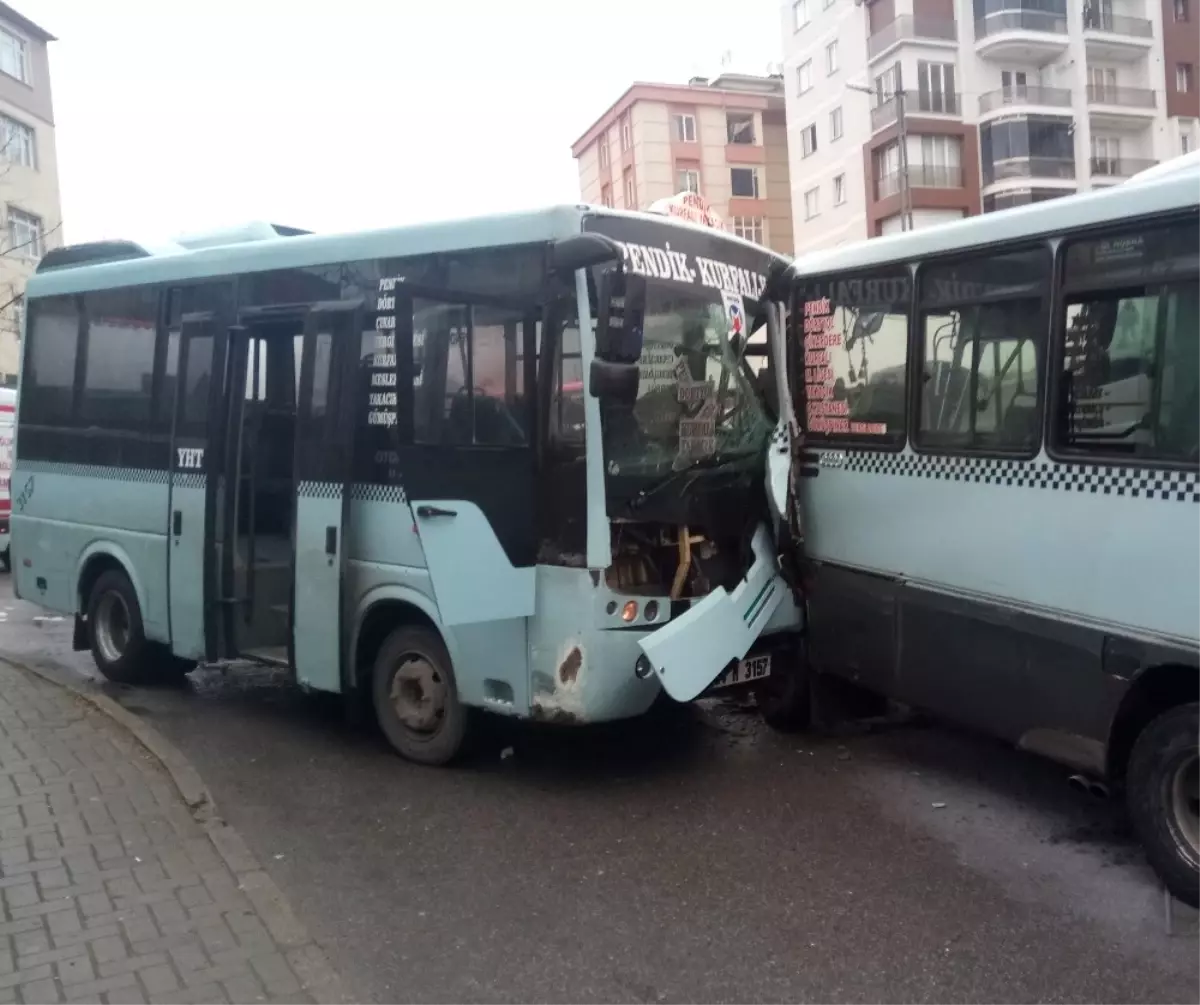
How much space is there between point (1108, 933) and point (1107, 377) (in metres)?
2.33

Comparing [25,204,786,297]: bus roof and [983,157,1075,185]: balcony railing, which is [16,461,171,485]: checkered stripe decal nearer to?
[25,204,786,297]: bus roof

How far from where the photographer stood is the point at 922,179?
46.0 metres

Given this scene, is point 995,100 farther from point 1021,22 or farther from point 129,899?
point 129,899

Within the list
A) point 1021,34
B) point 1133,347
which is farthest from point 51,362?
point 1021,34

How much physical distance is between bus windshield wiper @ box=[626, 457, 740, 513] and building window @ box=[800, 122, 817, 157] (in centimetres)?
4810

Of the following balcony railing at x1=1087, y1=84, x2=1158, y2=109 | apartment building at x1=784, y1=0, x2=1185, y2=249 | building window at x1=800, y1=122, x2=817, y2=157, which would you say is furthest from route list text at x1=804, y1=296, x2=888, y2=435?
balcony railing at x1=1087, y1=84, x2=1158, y2=109

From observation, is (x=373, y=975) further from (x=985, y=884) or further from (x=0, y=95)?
(x=0, y=95)

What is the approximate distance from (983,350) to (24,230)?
40.4 m

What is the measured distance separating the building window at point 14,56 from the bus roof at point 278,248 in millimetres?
37217

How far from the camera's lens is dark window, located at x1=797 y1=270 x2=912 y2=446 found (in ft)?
20.8

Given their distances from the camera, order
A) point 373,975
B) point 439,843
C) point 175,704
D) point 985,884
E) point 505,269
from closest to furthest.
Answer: point 373,975 → point 985,884 → point 439,843 → point 505,269 → point 175,704

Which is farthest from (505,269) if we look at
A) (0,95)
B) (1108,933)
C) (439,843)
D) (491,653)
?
(0,95)

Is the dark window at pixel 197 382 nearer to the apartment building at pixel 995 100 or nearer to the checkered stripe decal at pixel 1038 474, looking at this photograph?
the checkered stripe decal at pixel 1038 474

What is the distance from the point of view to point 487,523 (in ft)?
20.2
